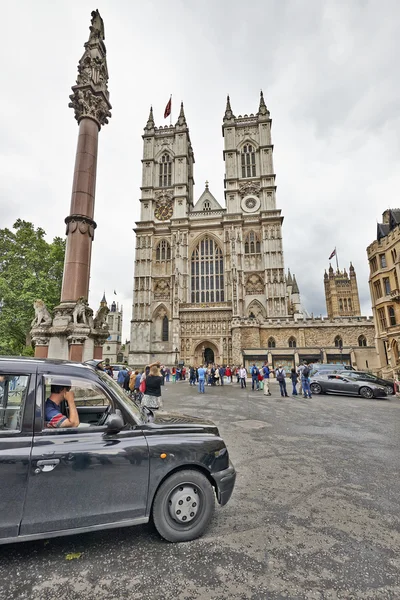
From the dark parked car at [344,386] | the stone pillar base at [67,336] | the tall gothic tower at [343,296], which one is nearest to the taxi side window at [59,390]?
the stone pillar base at [67,336]

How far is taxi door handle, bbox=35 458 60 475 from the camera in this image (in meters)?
2.34

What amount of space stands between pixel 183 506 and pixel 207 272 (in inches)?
1577

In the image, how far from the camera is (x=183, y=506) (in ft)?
9.13

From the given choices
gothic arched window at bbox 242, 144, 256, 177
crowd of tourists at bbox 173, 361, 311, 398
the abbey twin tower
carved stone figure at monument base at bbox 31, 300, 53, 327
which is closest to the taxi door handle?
carved stone figure at monument base at bbox 31, 300, 53, 327

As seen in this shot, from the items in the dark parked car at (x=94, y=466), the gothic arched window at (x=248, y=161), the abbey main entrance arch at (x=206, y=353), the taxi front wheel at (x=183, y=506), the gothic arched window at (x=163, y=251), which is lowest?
the taxi front wheel at (x=183, y=506)

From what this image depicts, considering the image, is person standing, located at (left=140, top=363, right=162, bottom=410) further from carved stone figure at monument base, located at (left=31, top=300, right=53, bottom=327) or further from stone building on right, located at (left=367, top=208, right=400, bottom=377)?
stone building on right, located at (left=367, top=208, right=400, bottom=377)

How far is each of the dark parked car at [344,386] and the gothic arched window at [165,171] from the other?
4076 centimetres

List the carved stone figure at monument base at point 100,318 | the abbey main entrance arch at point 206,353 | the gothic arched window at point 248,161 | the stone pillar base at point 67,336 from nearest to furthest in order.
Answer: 1. the stone pillar base at point 67,336
2. the carved stone figure at monument base at point 100,318
3. the abbey main entrance arch at point 206,353
4. the gothic arched window at point 248,161

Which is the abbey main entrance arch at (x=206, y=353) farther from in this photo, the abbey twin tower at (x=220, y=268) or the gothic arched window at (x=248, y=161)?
the gothic arched window at (x=248, y=161)

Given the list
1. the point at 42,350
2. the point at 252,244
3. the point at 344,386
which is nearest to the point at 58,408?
the point at 42,350

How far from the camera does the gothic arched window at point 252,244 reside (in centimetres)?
4141

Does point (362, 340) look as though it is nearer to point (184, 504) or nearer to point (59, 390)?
point (184, 504)

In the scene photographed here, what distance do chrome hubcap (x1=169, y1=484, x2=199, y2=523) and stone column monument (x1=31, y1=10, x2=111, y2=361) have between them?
29.0ft

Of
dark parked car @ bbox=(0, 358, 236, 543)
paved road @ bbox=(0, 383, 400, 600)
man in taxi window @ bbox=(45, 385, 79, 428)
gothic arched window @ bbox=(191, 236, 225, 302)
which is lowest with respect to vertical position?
paved road @ bbox=(0, 383, 400, 600)
